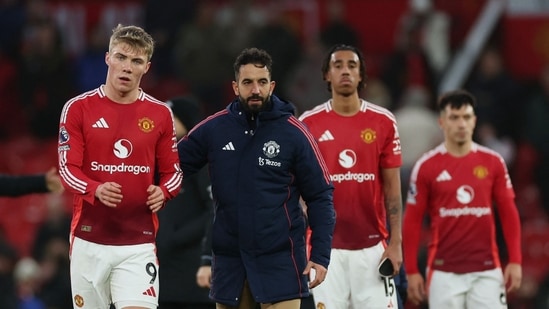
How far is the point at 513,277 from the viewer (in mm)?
11562

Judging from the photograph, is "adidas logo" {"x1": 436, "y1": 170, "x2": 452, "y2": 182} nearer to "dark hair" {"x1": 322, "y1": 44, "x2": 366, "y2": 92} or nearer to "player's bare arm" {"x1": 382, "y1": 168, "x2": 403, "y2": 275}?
"player's bare arm" {"x1": 382, "y1": 168, "x2": 403, "y2": 275}

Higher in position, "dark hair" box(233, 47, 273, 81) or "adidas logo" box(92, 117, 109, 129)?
"dark hair" box(233, 47, 273, 81)

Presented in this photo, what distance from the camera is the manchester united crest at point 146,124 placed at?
9.48 meters

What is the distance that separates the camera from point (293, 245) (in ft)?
31.2

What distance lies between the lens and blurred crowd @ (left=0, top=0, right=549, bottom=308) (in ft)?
56.1

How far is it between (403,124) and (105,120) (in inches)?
315

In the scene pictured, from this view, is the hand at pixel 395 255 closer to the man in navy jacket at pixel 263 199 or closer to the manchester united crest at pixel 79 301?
the man in navy jacket at pixel 263 199

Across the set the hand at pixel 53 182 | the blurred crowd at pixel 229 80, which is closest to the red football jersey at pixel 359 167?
the hand at pixel 53 182

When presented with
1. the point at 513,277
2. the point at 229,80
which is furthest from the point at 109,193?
the point at 229,80

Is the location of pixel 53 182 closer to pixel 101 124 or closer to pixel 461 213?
pixel 101 124

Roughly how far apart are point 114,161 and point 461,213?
11.3 ft

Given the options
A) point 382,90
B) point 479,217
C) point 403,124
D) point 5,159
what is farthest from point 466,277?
point 5,159

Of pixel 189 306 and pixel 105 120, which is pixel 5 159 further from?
pixel 105 120

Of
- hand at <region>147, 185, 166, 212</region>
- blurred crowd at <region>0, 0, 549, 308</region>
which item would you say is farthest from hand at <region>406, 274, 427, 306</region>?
blurred crowd at <region>0, 0, 549, 308</region>
